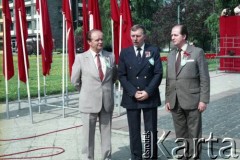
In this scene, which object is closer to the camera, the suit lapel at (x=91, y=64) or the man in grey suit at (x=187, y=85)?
the man in grey suit at (x=187, y=85)

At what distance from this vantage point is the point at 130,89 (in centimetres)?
470

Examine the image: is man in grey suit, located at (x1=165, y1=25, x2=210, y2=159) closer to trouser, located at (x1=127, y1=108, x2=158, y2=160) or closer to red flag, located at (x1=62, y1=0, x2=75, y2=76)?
trouser, located at (x1=127, y1=108, x2=158, y2=160)

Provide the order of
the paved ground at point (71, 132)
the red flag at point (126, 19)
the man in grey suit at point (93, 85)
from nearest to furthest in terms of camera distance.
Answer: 1. the man in grey suit at point (93, 85)
2. the paved ground at point (71, 132)
3. the red flag at point (126, 19)

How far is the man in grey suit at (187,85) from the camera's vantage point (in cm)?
455

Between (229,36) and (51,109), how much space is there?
13.9 metres

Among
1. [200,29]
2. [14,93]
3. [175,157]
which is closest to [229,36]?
[14,93]

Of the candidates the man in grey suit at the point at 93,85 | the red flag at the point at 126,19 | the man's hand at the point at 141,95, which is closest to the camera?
the man's hand at the point at 141,95

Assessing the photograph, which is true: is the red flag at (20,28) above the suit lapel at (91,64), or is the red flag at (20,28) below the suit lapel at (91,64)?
above

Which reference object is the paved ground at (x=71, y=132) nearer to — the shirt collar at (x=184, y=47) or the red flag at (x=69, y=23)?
the red flag at (x=69, y=23)

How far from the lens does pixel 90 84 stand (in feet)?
15.8

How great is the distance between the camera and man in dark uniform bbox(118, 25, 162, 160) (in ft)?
15.4

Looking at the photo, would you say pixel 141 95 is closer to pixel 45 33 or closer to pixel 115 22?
pixel 115 22

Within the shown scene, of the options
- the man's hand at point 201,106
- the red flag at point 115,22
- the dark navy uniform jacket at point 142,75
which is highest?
the red flag at point 115,22

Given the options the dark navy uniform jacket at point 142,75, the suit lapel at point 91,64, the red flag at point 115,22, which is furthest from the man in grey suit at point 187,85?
the red flag at point 115,22
